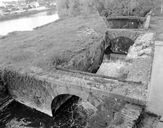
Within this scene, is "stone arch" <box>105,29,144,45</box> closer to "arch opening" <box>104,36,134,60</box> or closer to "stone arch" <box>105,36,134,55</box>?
"stone arch" <box>105,36,134,55</box>

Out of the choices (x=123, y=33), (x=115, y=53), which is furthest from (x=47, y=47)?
(x=115, y=53)

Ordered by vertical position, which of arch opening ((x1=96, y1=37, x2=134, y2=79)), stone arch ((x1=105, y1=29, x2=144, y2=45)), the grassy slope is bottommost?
arch opening ((x1=96, y1=37, x2=134, y2=79))

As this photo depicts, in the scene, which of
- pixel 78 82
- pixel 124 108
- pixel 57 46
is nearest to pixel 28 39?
pixel 57 46

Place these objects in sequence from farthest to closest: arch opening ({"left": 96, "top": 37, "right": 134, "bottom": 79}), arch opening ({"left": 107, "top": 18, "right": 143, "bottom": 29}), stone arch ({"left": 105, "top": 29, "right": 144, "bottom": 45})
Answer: arch opening ({"left": 107, "top": 18, "right": 143, "bottom": 29}), arch opening ({"left": 96, "top": 37, "right": 134, "bottom": 79}), stone arch ({"left": 105, "top": 29, "right": 144, "bottom": 45})

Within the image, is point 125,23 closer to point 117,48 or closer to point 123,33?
point 117,48

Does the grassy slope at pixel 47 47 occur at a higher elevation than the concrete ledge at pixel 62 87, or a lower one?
higher

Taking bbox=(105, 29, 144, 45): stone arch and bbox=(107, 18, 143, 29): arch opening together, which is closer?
bbox=(105, 29, 144, 45): stone arch

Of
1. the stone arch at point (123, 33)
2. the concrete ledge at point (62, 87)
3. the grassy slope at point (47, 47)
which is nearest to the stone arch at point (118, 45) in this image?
the stone arch at point (123, 33)

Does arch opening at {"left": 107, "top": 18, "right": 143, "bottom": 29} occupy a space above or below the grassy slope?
above

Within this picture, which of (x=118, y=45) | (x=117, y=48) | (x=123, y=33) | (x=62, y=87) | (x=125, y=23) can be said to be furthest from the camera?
(x=125, y=23)

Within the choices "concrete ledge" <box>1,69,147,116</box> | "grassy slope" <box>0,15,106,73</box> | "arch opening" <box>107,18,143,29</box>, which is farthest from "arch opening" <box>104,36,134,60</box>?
"concrete ledge" <box>1,69,147,116</box>

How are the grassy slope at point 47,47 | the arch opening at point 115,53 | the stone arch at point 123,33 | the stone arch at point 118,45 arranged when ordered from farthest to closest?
the stone arch at point 118,45 → the arch opening at point 115,53 → the stone arch at point 123,33 → the grassy slope at point 47,47

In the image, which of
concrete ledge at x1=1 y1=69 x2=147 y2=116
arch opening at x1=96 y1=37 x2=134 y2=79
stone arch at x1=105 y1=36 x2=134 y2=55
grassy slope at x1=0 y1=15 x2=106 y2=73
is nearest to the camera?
concrete ledge at x1=1 y1=69 x2=147 y2=116

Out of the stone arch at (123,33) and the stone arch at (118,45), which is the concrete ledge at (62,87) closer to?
the stone arch at (123,33)
